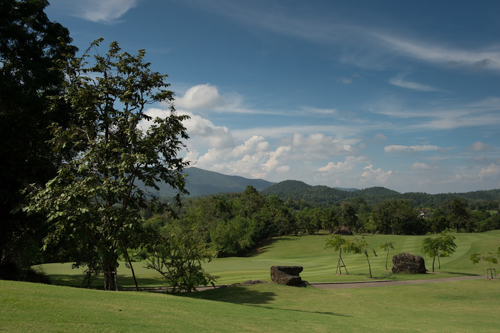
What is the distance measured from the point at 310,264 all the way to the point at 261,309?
34.4 m

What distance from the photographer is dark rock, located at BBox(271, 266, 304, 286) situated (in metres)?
21.0

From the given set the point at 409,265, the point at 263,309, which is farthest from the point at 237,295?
the point at 409,265

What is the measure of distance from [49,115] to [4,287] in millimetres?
11642

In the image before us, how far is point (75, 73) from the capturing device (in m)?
16.8

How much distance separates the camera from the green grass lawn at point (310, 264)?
95.1 ft

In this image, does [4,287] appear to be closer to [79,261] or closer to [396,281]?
[79,261]

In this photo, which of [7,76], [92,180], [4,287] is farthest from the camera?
[7,76]

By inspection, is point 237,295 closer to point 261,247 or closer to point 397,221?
point 261,247

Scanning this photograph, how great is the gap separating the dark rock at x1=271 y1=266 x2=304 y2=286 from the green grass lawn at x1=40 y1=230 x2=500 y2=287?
13.0ft

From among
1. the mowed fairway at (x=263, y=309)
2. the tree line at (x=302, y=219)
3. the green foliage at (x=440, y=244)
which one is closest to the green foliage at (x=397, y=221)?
the tree line at (x=302, y=219)

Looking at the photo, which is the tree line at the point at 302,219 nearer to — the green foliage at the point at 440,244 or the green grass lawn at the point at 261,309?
the green foliage at the point at 440,244

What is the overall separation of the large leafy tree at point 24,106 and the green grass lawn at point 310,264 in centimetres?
1215

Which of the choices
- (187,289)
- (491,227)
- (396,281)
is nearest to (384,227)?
(491,227)

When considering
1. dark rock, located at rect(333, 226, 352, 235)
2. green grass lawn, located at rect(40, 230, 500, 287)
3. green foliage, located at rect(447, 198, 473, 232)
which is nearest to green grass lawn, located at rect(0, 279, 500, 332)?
green grass lawn, located at rect(40, 230, 500, 287)
